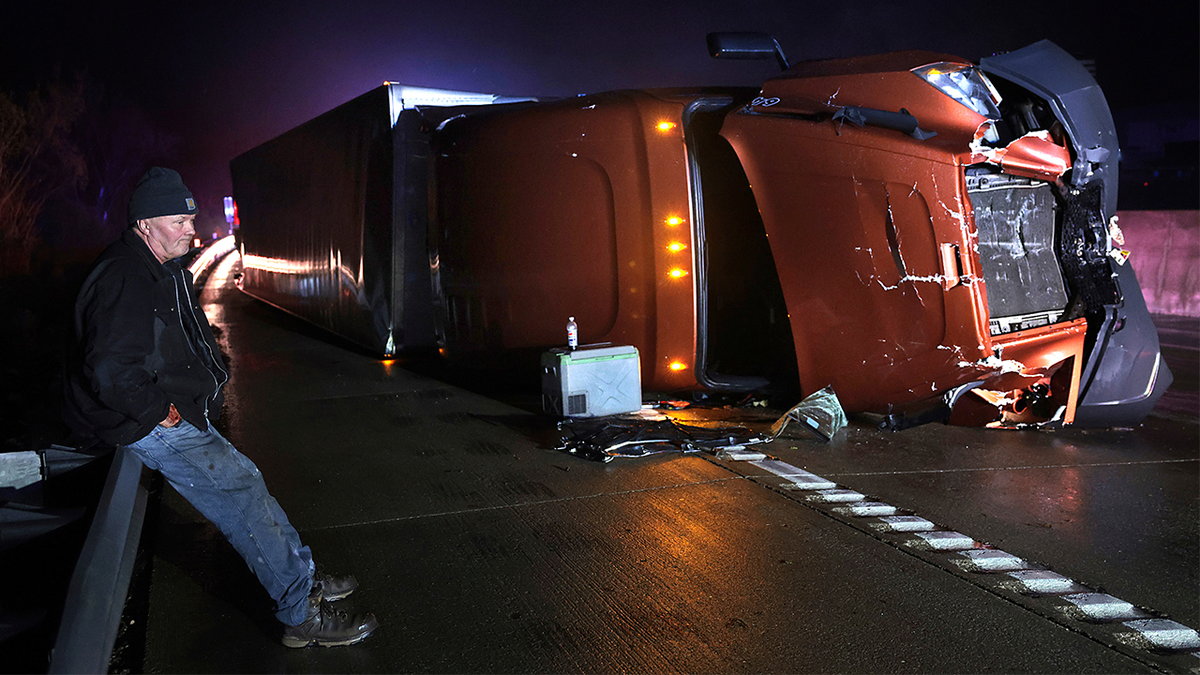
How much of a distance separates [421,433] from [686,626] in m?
3.49

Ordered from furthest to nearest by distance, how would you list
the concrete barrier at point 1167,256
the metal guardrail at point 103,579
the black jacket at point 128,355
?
the concrete barrier at point 1167,256
the black jacket at point 128,355
the metal guardrail at point 103,579

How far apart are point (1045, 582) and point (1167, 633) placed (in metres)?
0.47

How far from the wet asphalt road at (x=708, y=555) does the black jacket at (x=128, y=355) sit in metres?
0.86

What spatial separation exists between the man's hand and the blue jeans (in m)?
0.03

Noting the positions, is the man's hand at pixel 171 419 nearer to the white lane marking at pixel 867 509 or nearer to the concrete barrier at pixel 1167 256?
the white lane marking at pixel 867 509

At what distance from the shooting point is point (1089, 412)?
570 centimetres

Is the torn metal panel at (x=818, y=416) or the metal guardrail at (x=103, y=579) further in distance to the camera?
the torn metal panel at (x=818, y=416)

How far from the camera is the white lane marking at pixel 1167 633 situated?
2.91 m

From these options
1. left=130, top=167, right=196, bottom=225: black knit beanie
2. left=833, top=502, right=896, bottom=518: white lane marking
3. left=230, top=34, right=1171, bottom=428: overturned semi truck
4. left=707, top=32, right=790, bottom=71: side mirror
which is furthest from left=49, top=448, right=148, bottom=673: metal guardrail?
left=707, top=32, right=790, bottom=71: side mirror

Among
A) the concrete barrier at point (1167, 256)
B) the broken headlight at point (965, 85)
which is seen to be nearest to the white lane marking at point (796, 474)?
the broken headlight at point (965, 85)

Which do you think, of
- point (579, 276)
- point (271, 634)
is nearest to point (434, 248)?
point (579, 276)

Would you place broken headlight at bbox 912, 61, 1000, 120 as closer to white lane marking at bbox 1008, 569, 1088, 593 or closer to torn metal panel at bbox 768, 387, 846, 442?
torn metal panel at bbox 768, 387, 846, 442

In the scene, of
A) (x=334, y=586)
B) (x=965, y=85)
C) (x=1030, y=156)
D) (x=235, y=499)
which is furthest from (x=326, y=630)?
(x=1030, y=156)

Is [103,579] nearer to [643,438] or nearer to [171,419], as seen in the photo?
[171,419]
